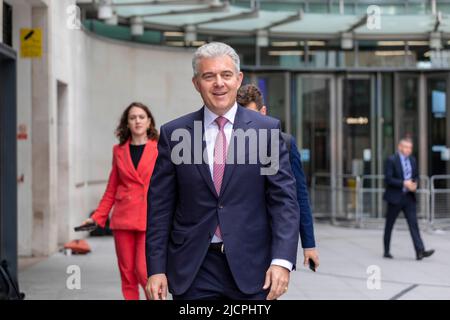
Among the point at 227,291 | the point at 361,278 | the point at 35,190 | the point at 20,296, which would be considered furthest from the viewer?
the point at 35,190

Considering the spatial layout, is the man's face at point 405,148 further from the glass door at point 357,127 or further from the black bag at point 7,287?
the black bag at point 7,287

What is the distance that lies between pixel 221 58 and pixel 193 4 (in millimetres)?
11209

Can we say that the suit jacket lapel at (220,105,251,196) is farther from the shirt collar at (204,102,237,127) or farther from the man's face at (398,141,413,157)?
the man's face at (398,141,413,157)

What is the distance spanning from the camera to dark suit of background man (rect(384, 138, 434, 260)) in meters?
12.5

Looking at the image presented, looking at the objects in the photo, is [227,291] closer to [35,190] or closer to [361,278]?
[361,278]

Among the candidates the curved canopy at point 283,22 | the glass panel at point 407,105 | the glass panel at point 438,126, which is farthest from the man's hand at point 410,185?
the glass panel at point 407,105

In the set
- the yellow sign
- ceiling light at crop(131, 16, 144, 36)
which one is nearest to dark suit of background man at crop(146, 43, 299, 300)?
the yellow sign

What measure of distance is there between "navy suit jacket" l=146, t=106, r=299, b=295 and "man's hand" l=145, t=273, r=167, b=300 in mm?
34

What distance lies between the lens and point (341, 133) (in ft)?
66.6

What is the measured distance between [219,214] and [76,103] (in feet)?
37.2

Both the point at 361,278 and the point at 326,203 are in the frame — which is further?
the point at 326,203

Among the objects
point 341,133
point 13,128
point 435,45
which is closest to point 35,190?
point 13,128

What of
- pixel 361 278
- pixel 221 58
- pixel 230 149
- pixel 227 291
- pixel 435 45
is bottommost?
pixel 361 278

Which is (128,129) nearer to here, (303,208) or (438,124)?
(303,208)
